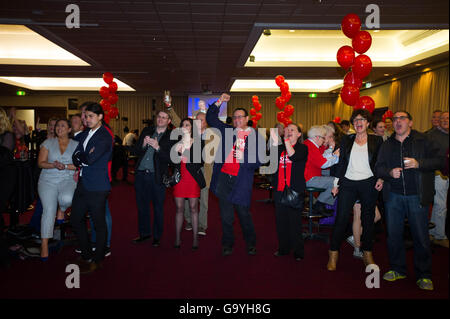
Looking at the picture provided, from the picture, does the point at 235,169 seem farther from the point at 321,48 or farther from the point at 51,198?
the point at 321,48

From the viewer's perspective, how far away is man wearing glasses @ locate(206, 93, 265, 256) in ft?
13.2

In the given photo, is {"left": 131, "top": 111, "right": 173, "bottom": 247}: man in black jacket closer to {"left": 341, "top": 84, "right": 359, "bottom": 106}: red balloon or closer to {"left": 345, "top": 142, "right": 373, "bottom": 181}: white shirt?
{"left": 345, "top": 142, "right": 373, "bottom": 181}: white shirt

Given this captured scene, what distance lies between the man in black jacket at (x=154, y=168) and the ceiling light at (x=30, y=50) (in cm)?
768

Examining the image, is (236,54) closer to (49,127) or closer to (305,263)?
(49,127)

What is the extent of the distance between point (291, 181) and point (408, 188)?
114 cm

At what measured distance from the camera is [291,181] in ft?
12.8

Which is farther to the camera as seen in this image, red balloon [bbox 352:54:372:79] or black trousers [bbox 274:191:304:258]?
red balloon [bbox 352:54:372:79]

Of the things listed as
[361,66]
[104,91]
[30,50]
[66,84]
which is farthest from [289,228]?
[66,84]

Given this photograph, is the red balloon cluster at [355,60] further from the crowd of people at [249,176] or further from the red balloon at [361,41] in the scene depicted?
the crowd of people at [249,176]

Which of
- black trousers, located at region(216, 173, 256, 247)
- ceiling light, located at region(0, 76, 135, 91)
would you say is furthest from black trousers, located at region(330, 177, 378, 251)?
ceiling light, located at region(0, 76, 135, 91)

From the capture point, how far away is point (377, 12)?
618 centimetres

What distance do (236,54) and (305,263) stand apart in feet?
21.2

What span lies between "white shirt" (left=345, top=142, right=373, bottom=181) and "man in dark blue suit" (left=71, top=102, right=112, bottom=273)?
2415 millimetres

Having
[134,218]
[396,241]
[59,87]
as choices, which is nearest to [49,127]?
[134,218]
